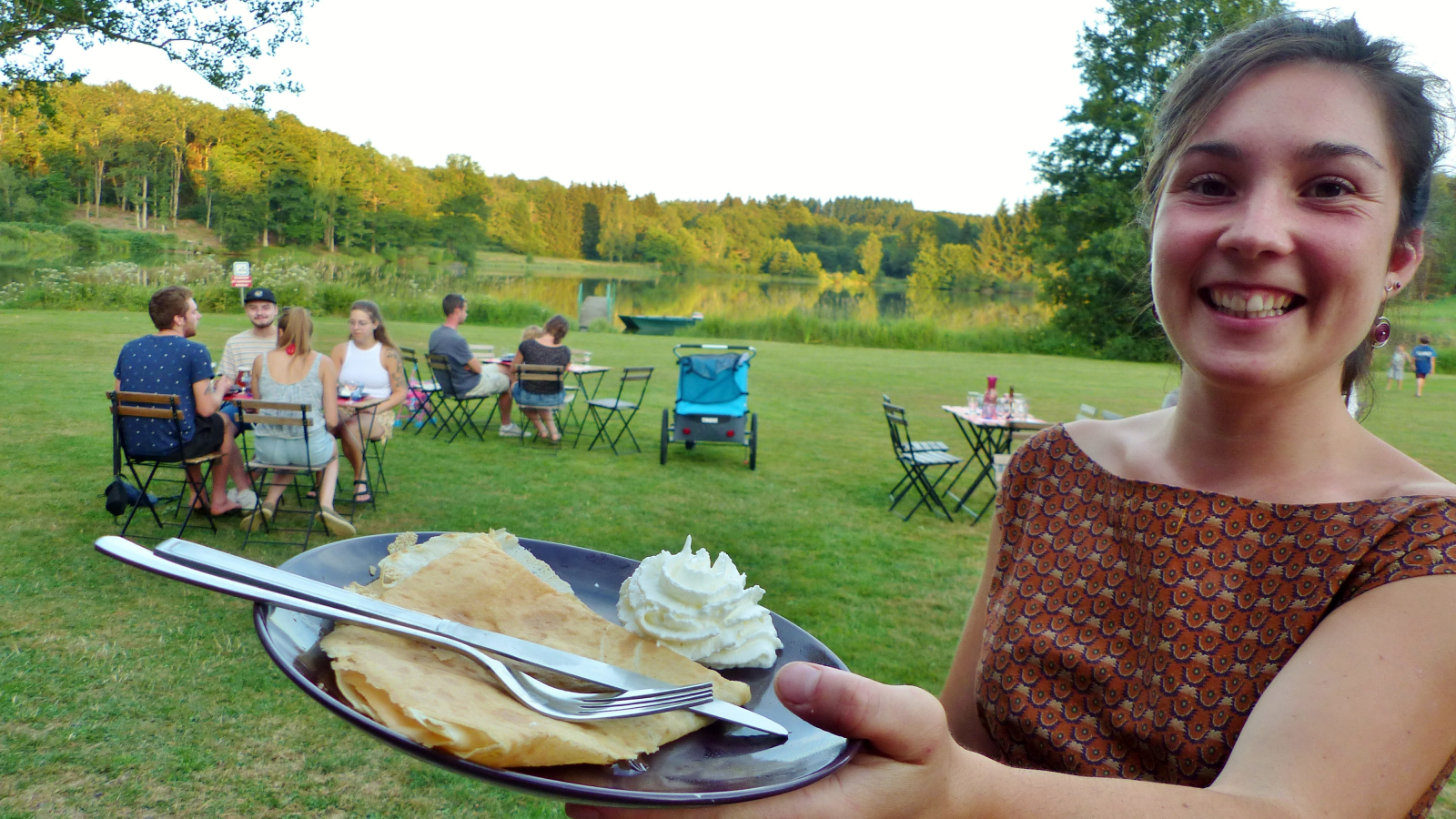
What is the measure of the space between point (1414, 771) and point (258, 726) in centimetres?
398

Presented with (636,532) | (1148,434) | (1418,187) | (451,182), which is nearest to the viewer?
(1418,187)

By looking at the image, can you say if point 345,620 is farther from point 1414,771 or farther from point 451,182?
point 451,182

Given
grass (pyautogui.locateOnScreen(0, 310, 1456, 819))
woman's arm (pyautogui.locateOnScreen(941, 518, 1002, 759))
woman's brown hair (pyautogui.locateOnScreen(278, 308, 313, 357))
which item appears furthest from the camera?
woman's brown hair (pyautogui.locateOnScreen(278, 308, 313, 357))

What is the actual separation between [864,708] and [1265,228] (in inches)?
27.1

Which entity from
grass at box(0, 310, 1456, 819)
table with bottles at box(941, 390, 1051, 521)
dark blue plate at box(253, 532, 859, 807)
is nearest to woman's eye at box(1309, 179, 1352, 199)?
dark blue plate at box(253, 532, 859, 807)

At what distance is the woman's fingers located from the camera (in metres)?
0.68

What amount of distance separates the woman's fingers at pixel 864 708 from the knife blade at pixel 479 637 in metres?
0.10

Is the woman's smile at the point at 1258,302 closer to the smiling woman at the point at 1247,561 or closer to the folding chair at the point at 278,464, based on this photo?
the smiling woman at the point at 1247,561

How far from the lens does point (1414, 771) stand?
78 centimetres

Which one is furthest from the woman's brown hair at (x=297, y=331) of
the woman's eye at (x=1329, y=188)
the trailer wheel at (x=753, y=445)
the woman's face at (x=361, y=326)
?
the woman's eye at (x=1329, y=188)

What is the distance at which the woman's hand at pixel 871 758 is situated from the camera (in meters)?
0.68

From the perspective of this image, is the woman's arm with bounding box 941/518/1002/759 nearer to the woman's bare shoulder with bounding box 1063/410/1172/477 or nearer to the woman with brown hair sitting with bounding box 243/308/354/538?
the woman's bare shoulder with bounding box 1063/410/1172/477

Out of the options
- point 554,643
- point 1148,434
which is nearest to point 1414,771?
point 1148,434

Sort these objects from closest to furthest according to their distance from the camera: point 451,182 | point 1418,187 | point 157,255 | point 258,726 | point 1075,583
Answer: point 1418,187 → point 1075,583 → point 258,726 → point 157,255 → point 451,182
